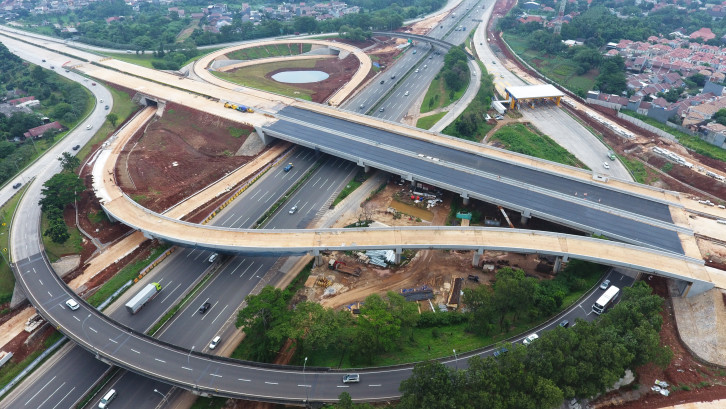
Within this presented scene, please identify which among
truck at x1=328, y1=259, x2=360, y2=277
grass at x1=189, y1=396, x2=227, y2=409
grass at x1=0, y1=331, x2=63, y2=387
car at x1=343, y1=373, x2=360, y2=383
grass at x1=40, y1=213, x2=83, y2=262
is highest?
truck at x1=328, y1=259, x2=360, y2=277

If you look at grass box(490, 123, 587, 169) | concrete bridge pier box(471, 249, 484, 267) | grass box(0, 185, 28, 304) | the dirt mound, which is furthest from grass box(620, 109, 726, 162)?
grass box(0, 185, 28, 304)

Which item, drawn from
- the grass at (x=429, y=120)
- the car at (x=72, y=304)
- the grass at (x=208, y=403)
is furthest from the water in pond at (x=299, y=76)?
the grass at (x=208, y=403)

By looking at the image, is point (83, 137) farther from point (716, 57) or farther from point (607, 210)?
point (716, 57)

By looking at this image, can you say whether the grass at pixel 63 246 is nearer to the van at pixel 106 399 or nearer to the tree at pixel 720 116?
the van at pixel 106 399

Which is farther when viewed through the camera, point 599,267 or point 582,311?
point 599,267

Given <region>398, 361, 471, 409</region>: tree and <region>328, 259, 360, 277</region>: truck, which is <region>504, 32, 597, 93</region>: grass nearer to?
<region>328, 259, 360, 277</region>: truck

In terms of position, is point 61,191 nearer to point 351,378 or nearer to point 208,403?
point 208,403

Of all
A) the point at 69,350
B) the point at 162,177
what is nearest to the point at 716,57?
the point at 162,177
